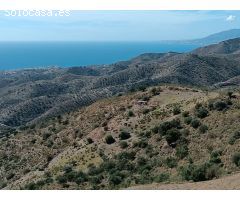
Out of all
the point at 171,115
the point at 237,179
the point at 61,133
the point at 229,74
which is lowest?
the point at 229,74

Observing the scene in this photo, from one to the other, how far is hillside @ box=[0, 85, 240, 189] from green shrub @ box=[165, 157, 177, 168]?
11 centimetres

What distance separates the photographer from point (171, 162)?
26203 mm

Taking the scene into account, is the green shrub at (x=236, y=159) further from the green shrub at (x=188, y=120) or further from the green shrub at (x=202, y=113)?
the green shrub at (x=202, y=113)

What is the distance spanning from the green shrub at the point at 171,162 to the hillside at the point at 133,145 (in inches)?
4.4

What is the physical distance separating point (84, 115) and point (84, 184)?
2050 centimetres

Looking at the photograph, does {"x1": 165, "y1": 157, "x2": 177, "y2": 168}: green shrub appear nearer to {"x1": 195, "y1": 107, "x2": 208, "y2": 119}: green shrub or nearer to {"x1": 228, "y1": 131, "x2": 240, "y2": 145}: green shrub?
{"x1": 228, "y1": 131, "x2": 240, "y2": 145}: green shrub

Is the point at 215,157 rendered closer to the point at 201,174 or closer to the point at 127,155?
the point at 201,174

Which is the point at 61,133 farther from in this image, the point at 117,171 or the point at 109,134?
the point at 117,171

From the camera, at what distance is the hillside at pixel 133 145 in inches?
973

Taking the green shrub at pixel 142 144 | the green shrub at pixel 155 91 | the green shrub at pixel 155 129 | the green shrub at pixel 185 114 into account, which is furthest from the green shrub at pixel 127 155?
the green shrub at pixel 155 91

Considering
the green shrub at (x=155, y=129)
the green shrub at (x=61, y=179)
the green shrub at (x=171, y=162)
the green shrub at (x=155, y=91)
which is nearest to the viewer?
the green shrub at (x=171, y=162)

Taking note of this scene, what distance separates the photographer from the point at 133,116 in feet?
132

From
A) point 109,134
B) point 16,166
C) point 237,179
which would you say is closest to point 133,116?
point 109,134

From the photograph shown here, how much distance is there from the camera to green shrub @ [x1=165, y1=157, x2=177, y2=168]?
25634 mm
